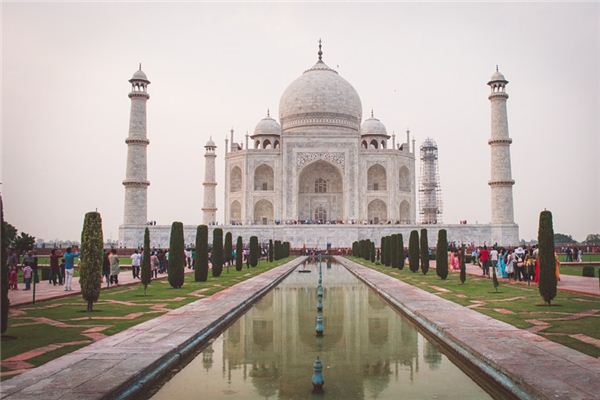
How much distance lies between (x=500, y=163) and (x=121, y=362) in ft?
82.3

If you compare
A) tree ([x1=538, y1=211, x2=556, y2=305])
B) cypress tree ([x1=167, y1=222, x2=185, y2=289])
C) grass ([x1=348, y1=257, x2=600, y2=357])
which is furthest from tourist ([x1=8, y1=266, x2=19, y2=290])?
tree ([x1=538, y1=211, x2=556, y2=305])

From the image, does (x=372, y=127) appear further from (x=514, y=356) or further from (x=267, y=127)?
(x=514, y=356)

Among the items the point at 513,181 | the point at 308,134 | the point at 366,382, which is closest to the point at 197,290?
the point at 366,382

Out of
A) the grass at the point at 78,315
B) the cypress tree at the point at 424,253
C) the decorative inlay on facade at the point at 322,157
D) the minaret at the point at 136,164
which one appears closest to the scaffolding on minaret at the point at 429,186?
the decorative inlay on facade at the point at 322,157

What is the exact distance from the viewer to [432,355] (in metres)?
4.64

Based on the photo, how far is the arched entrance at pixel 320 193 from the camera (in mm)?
33000

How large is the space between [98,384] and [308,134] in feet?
94.4

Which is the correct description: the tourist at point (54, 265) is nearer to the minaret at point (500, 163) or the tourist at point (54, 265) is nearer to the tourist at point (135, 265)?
the tourist at point (135, 265)

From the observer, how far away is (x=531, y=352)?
4.25 metres

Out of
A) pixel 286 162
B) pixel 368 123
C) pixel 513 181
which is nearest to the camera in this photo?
pixel 513 181

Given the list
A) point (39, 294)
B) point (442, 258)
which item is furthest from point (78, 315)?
point (442, 258)

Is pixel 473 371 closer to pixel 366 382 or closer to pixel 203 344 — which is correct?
pixel 366 382

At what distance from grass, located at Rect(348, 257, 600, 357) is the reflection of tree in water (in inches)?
41.4

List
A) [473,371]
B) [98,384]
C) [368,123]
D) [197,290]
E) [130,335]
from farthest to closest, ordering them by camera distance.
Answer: [368,123] → [197,290] → [130,335] → [473,371] → [98,384]
